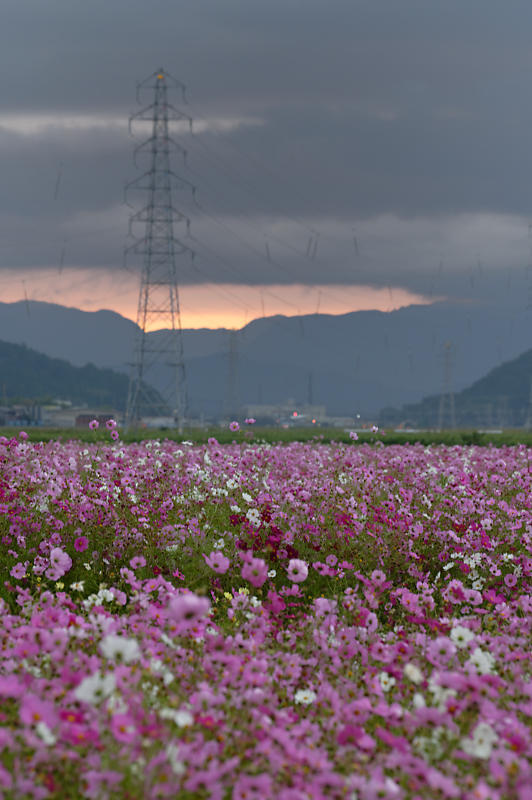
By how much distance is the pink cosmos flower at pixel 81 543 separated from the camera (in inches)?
321

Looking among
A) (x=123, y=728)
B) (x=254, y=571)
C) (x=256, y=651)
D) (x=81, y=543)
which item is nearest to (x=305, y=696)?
(x=256, y=651)

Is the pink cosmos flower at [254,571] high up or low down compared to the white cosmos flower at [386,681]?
up

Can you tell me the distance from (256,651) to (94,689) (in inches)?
67.7

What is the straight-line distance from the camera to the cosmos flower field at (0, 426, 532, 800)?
129 inches

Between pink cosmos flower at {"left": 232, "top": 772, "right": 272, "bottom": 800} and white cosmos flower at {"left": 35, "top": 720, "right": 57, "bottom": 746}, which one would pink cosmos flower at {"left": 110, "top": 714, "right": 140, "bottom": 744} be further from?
pink cosmos flower at {"left": 232, "top": 772, "right": 272, "bottom": 800}

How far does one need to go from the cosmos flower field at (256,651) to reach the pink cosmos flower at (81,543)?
25 mm

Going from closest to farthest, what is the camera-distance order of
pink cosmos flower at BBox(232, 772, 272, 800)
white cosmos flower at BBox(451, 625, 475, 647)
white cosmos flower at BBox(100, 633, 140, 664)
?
pink cosmos flower at BBox(232, 772, 272, 800) < white cosmos flower at BBox(100, 633, 140, 664) < white cosmos flower at BBox(451, 625, 475, 647)

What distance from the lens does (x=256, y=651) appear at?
4727 mm

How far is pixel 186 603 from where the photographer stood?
10.8 ft

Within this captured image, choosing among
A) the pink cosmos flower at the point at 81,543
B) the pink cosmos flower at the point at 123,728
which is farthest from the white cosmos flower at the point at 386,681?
the pink cosmos flower at the point at 81,543

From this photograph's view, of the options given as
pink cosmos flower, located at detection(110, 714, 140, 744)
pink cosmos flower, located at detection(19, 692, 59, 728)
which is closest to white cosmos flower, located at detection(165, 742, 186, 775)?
pink cosmos flower, located at detection(110, 714, 140, 744)

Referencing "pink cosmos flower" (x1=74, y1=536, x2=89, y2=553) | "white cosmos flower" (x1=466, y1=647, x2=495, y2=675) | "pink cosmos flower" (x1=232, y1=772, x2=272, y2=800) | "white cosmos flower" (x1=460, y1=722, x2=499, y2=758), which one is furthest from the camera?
"pink cosmos flower" (x1=74, y1=536, x2=89, y2=553)

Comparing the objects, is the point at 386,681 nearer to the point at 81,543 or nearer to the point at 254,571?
the point at 254,571

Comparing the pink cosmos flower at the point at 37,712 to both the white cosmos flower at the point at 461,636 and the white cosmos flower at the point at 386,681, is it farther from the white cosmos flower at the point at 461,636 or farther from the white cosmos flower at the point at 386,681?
the white cosmos flower at the point at 461,636
